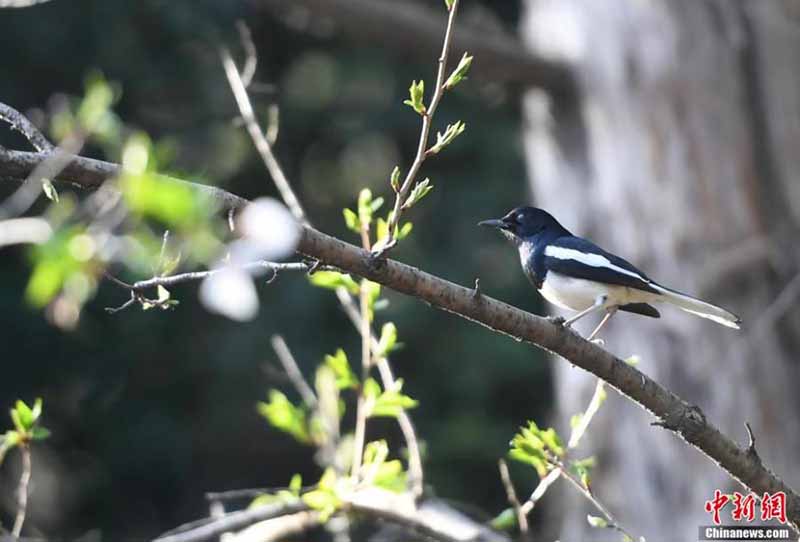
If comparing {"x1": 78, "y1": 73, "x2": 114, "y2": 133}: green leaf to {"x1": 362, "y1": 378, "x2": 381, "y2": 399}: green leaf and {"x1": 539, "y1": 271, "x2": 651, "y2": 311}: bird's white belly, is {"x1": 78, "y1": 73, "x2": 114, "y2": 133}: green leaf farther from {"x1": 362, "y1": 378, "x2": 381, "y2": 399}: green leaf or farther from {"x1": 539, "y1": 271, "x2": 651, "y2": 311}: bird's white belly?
{"x1": 539, "y1": 271, "x2": 651, "y2": 311}: bird's white belly

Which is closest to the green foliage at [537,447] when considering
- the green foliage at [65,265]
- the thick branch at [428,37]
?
the green foliage at [65,265]

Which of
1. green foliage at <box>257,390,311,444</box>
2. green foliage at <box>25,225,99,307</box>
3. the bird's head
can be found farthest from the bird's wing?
green foliage at <box>25,225,99,307</box>

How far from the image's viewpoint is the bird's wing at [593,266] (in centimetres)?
392

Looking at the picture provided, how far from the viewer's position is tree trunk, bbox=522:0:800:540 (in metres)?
5.62

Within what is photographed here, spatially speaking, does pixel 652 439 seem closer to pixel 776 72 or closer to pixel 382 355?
pixel 776 72

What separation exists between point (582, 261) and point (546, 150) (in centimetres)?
247

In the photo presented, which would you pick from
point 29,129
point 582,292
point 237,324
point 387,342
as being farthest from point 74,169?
point 237,324

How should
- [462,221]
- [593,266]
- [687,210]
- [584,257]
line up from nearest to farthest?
[593,266] → [584,257] → [687,210] → [462,221]

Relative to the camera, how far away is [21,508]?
2.78 m

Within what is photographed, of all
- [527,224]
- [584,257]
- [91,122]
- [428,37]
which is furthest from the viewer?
[428,37]

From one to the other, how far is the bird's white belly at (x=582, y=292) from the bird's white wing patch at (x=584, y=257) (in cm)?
6

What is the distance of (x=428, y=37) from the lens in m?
6.11

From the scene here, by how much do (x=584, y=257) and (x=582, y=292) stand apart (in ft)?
0.61

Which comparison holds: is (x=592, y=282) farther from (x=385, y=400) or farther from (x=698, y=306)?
(x=385, y=400)
